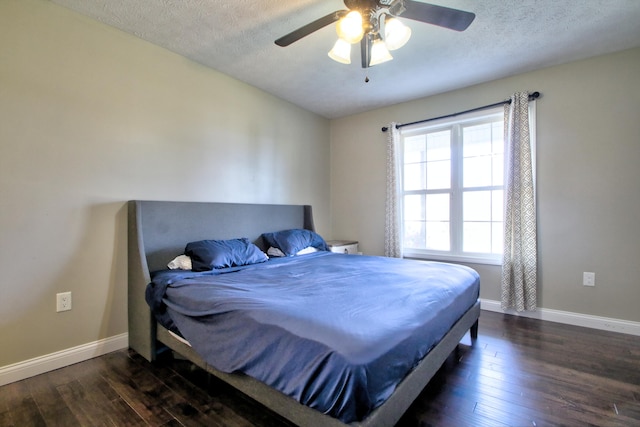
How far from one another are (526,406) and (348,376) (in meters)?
1.31

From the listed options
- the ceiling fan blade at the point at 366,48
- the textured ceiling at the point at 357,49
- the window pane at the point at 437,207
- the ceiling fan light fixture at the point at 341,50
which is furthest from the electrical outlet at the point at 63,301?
the window pane at the point at 437,207

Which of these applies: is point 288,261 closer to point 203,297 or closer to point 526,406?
point 203,297

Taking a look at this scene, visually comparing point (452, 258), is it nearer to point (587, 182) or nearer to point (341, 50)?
point (587, 182)

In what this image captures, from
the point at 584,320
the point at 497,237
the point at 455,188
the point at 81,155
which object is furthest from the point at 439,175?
the point at 81,155

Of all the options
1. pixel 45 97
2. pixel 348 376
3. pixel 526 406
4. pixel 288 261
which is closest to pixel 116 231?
pixel 45 97

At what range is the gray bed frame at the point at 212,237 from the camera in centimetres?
121

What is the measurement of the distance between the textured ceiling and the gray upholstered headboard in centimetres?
138

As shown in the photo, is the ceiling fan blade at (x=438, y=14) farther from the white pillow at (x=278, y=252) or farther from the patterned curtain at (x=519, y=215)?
the white pillow at (x=278, y=252)

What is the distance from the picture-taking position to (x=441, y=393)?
1.70 m

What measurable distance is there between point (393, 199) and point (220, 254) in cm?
233

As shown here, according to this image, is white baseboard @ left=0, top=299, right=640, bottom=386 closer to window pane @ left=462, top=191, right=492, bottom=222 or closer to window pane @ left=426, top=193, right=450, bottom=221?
window pane @ left=462, top=191, right=492, bottom=222

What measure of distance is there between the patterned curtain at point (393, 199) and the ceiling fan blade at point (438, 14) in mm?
2160

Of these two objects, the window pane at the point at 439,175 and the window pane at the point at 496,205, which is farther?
the window pane at the point at 439,175

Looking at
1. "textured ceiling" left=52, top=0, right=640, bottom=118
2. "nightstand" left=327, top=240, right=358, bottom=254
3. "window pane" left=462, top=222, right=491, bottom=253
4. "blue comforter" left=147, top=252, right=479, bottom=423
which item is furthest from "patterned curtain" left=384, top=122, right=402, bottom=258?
"blue comforter" left=147, top=252, right=479, bottom=423
